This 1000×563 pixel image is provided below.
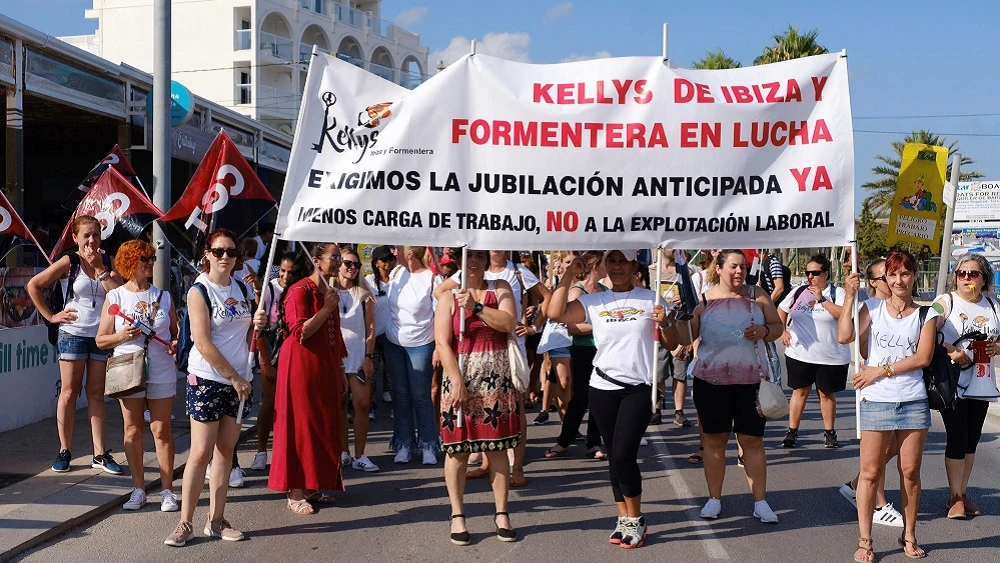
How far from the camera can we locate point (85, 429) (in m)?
9.43

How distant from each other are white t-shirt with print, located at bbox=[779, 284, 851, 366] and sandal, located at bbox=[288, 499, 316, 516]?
187 inches

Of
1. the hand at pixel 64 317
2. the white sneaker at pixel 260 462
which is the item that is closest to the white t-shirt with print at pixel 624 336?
the white sneaker at pixel 260 462

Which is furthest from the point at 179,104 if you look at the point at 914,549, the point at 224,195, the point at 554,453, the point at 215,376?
the point at 914,549

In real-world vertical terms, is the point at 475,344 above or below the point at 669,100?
below

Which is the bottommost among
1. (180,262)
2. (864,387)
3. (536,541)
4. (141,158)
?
(536,541)

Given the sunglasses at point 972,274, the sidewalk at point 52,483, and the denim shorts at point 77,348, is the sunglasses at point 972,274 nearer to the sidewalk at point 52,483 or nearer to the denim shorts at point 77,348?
the sidewalk at point 52,483

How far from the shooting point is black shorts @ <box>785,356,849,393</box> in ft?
29.6

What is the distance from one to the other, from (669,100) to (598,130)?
0.47 metres

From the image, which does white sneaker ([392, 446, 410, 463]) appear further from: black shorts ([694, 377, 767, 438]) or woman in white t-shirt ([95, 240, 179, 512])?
black shorts ([694, 377, 767, 438])

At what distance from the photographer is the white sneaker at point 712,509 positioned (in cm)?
672

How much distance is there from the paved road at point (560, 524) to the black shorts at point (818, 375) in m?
0.73

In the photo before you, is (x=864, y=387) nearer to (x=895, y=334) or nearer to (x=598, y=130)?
(x=895, y=334)

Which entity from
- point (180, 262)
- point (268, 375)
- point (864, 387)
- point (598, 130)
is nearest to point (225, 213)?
point (268, 375)

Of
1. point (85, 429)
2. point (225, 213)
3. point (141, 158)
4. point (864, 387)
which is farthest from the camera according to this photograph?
point (141, 158)
